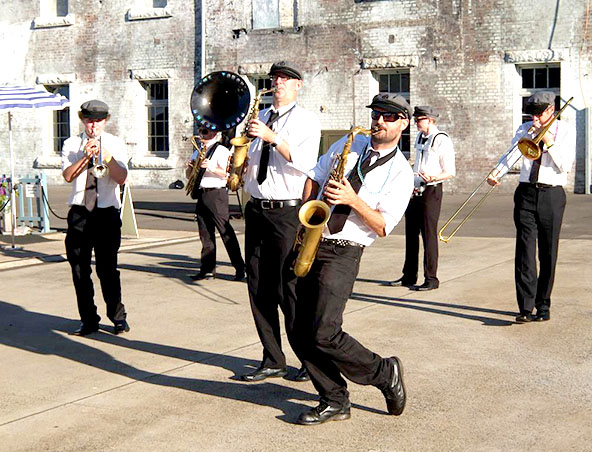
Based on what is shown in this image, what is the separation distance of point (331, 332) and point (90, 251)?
331cm

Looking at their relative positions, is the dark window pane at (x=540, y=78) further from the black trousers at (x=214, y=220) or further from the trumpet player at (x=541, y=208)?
the trumpet player at (x=541, y=208)

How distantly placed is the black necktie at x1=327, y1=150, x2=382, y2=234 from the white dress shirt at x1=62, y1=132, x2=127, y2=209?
305 centimetres

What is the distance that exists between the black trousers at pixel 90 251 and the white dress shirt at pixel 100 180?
0.07 meters

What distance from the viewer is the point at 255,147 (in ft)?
24.0

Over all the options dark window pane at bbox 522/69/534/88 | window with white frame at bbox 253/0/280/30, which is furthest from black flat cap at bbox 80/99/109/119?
window with white frame at bbox 253/0/280/30

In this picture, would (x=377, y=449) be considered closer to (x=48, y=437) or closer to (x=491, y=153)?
(x=48, y=437)

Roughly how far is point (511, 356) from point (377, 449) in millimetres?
A: 2432

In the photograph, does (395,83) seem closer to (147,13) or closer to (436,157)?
(147,13)

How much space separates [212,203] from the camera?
38.8 ft

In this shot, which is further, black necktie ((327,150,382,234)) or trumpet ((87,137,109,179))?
trumpet ((87,137,109,179))

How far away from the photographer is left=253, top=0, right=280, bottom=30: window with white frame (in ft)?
88.5

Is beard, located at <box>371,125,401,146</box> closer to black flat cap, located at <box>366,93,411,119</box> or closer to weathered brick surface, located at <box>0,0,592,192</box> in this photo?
black flat cap, located at <box>366,93,411,119</box>

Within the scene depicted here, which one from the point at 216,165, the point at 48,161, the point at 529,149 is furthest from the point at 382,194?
the point at 48,161

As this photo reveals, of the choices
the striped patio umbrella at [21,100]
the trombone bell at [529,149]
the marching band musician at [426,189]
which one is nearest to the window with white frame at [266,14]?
the striped patio umbrella at [21,100]
